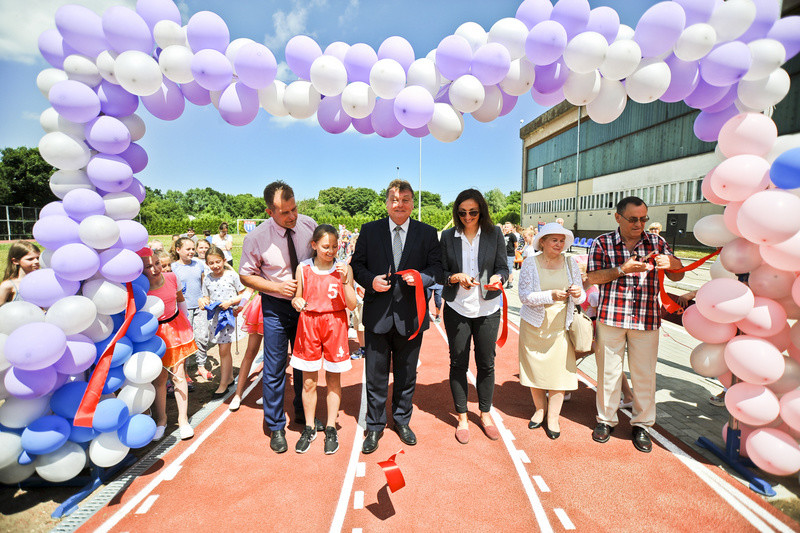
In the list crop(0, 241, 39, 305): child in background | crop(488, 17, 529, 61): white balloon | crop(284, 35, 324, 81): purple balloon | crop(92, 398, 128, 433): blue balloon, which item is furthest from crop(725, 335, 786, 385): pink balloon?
crop(0, 241, 39, 305): child in background

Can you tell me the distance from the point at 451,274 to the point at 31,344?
311 cm

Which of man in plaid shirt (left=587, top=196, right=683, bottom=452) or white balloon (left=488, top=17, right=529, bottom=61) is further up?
white balloon (left=488, top=17, right=529, bottom=61)

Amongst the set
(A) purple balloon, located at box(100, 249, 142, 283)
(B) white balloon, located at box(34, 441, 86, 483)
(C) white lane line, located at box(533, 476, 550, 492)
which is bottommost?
(C) white lane line, located at box(533, 476, 550, 492)

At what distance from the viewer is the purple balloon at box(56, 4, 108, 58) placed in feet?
9.43

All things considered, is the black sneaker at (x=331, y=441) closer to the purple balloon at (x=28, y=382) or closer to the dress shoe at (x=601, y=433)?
the purple balloon at (x=28, y=382)

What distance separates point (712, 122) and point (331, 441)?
14.6 feet

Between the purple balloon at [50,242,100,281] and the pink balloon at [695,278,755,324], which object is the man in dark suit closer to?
the purple balloon at [50,242,100,281]

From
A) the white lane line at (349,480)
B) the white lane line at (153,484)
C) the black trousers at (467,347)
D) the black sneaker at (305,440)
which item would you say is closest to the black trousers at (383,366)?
the white lane line at (349,480)

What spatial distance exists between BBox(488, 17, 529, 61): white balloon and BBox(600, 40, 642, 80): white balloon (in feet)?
2.25

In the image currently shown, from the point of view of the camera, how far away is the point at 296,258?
3.65 meters

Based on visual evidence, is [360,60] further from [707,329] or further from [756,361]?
[756,361]

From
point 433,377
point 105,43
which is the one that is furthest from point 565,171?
point 105,43

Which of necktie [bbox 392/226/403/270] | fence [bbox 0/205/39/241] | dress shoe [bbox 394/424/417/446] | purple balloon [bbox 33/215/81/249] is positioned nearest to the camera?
purple balloon [bbox 33/215/81/249]

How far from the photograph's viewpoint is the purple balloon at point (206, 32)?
315 cm
